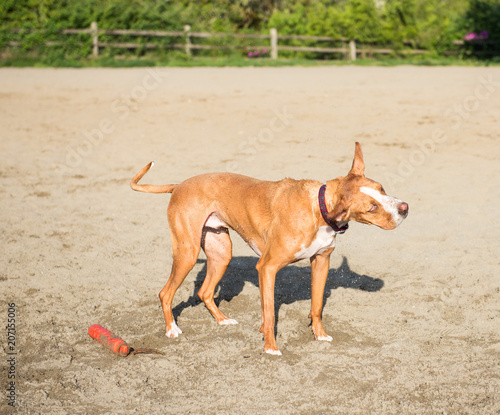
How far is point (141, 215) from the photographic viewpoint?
893cm

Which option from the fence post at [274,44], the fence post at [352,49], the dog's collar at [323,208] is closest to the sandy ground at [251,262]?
the dog's collar at [323,208]

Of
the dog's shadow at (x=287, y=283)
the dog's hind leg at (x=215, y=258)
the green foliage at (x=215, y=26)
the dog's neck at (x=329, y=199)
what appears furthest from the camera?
the green foliage at (x=215, y=26)

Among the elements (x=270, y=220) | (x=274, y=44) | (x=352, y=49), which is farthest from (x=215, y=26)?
(x=270, y=220)

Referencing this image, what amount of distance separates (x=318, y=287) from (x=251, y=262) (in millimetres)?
2124

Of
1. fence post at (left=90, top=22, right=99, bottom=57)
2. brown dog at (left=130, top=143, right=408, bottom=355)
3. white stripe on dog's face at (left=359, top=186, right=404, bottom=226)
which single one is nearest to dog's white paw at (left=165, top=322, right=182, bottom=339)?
brown dog at (left=130, top=143, right=408, bottom=355)

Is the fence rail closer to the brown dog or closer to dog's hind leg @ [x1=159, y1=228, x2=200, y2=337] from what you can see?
the brown dog

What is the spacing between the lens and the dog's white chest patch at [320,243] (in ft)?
15.9

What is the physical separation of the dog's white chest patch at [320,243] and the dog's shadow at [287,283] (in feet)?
4.21

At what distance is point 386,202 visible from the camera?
176 inches

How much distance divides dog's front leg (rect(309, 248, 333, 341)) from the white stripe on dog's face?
0.90 metres

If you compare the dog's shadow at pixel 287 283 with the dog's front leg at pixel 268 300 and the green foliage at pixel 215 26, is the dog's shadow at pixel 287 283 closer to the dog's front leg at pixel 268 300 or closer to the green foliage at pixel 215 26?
the dog's front leg at pixel 268 300

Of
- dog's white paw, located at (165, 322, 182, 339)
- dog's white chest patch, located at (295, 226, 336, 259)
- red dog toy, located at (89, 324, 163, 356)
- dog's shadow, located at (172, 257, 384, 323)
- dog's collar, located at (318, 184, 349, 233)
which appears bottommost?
dog's shadow, located at (172, 257, 384, 323)

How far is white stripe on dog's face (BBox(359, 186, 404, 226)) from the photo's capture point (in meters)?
4.45

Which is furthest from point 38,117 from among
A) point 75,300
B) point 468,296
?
point 468,296
